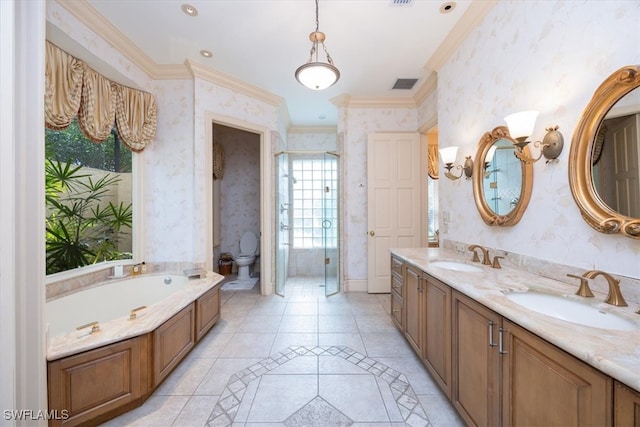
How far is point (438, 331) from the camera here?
1.69 m

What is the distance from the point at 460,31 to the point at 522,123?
1.48m

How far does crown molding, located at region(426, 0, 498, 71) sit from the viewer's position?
2.02m

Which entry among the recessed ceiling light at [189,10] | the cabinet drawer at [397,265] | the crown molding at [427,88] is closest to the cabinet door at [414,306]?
the cabinet drawer at [397,265]

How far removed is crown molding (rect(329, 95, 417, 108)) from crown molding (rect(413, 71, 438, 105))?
5.3 inches

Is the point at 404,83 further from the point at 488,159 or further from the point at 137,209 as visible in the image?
the point at 137,209

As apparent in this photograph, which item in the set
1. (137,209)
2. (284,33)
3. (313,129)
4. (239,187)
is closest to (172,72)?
(284,33)

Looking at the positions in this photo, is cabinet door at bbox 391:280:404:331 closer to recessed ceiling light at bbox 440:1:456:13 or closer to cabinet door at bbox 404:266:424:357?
cabinet door at bbox 404:266:424:357

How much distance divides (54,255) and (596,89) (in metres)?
4.11

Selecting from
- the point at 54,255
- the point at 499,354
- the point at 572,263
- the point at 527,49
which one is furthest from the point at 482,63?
the point at 54,255

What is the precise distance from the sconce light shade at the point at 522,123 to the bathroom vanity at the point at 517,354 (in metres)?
0.85

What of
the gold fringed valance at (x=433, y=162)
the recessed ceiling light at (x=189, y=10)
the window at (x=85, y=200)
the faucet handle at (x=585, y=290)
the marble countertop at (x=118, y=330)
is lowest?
the marble countertop at (x=118, y=330)

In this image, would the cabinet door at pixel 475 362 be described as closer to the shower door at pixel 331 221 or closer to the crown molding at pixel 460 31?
the crown molding at pixel 460 31

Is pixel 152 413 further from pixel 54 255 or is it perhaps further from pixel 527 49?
pixel 527 49

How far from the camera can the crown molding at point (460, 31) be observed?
6.62 feet
